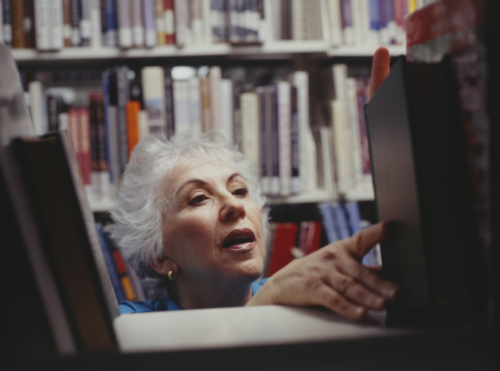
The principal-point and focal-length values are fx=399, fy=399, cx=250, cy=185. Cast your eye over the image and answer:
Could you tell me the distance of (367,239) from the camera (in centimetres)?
42

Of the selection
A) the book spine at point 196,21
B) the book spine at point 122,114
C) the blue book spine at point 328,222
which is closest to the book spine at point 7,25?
the book spine at point 122,114

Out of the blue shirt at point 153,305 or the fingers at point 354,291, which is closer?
the fingers at point 354,291

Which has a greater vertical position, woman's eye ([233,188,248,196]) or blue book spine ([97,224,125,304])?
woman's eye ([233,188,248,196])

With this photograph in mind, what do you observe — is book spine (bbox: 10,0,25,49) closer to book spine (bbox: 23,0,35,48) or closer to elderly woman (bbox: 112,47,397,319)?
book spine (bbox: 23,0,35,48)

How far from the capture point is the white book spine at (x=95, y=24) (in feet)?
4.45

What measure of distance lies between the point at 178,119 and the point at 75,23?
18.4 inches

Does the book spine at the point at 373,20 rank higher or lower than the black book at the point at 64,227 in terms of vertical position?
higher

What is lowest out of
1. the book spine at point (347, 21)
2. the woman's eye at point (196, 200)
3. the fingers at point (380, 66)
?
the woman's eye at point (196, 200)

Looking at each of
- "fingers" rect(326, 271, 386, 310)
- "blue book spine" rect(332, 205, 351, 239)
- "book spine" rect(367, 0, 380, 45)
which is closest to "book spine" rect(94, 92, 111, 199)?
"blue book spine" rect(332, 205, 351, 239)

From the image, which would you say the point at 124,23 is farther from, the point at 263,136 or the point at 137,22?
the point at 263,136

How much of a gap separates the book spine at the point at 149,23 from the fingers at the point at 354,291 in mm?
1155

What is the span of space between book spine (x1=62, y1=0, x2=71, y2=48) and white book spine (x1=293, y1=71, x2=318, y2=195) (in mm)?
790

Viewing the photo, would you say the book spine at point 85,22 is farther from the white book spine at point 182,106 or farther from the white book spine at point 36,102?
the white book spine at point 182,106

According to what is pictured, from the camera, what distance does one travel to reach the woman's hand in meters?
0.41
